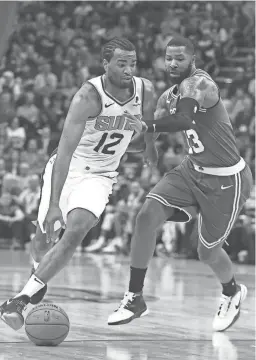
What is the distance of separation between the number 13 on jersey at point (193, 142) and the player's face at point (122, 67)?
0.63 metres

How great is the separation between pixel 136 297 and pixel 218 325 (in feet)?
2.23

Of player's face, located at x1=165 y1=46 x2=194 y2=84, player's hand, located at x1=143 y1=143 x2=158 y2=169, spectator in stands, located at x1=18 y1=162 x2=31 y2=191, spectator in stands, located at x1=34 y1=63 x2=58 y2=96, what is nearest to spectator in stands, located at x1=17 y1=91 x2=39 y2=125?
spectator in stands, located at x1=34 y1=63 x2=58 y2=96

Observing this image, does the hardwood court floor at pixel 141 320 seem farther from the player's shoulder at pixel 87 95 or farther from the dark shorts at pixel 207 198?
the player's shoulder at pixel 87 95

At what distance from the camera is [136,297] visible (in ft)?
21.6

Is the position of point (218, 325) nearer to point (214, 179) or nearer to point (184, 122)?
point (214, 179)

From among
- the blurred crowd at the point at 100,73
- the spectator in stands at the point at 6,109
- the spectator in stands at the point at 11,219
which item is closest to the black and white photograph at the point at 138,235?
the blurred crowd at the point at 100,73

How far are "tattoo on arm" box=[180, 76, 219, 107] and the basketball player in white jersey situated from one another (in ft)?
1.33

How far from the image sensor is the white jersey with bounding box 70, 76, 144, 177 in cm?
636

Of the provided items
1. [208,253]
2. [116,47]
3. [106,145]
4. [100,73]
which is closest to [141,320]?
[208,253]

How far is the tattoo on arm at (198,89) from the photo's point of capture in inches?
247

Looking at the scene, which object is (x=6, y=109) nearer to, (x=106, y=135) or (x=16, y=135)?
(x=16, y=135)

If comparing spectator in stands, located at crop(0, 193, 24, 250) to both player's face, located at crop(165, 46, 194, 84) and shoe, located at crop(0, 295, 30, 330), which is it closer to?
player's face, located at crop(165, 46, 194, 84)

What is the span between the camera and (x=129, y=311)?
21.3 feet

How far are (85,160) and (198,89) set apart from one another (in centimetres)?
102
